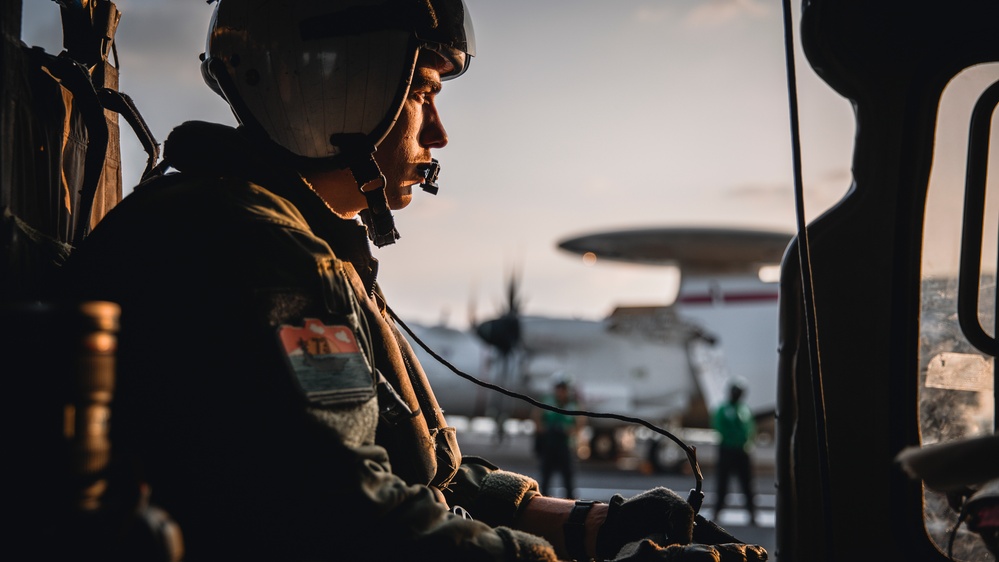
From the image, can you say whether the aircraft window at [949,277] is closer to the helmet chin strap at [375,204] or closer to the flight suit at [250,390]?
the flight suit at [250,390]

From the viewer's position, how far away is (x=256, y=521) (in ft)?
4.28

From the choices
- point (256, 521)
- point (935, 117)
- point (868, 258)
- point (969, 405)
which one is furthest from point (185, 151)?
point (969, 405)

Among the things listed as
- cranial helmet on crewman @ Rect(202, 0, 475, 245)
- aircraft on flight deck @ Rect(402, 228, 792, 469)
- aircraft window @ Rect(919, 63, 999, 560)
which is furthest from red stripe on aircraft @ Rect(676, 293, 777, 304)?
cranial helmet on crewman @ Rect(202, 0, 475, 245)

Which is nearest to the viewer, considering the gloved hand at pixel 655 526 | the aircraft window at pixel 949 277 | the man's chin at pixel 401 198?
the gloved hand at pixel 655 526

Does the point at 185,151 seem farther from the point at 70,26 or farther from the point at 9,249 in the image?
the point at 70,26

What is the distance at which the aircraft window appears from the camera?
1.99 metres

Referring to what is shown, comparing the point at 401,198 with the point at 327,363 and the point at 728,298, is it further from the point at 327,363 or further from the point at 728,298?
the point at 728,298

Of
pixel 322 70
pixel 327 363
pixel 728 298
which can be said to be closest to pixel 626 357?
pixel 728 298

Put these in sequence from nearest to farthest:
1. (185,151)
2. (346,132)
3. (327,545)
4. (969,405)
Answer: (327,545), (185,151), (346,132), (969,405)

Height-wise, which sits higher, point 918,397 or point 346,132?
point 346,132

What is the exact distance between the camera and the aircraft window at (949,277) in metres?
1.99

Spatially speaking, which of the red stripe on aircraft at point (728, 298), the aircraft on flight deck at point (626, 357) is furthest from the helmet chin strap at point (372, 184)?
the red stripe on aircraft at point (728, 298)

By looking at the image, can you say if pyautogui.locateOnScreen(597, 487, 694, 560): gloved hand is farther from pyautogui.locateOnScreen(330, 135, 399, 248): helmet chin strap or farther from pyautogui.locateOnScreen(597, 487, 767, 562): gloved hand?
pyautogui.locateOnScreen(330, 135, 399, 248): helmet chin strap

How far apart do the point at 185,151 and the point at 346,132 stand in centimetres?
35
